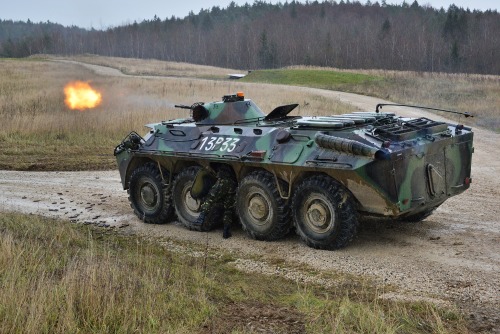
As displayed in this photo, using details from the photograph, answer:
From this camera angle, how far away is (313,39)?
91125 mm

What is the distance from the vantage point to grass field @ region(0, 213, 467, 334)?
5387mm

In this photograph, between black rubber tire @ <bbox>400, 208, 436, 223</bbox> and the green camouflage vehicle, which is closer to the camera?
the green camouflage vehicle

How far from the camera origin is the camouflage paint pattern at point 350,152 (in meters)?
8.09

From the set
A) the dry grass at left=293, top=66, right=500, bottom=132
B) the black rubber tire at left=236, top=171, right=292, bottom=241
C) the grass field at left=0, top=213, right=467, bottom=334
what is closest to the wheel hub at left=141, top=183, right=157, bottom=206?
the black rubber tire at left=236, top=171, right=292, bottom=241

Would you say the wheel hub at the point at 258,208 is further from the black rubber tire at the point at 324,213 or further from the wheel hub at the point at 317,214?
the wheel hub at the point at 317,214

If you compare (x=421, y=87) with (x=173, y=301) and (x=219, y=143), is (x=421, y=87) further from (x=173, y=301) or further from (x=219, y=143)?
(x=173, y=301)

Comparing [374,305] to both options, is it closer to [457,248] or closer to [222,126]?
[457,248]

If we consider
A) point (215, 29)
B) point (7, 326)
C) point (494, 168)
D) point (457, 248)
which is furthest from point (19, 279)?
point (215, 29)

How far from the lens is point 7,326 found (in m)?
5.02

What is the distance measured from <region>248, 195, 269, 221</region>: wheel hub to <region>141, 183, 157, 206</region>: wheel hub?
2441 millimetres

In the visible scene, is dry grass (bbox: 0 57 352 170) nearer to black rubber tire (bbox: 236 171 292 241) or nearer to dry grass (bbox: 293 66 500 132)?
dry grass (bbox: 293 66 500 132)

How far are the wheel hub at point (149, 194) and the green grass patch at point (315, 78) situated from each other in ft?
95.1

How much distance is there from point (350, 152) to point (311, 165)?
0.65 m

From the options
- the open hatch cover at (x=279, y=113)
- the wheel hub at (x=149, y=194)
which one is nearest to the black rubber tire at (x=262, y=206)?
the open hatch cover at (x=279, y=113)
